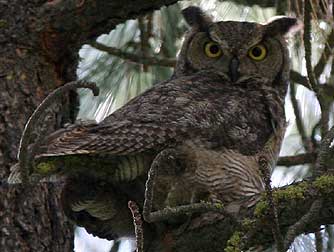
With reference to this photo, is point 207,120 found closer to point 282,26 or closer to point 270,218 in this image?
point 270,218

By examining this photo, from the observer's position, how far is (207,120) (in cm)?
246

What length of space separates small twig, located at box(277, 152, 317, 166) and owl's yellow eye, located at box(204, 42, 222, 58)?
1.60ft

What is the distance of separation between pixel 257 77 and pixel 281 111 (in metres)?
0.22

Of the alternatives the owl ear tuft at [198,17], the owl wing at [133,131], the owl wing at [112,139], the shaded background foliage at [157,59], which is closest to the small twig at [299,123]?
the shaded background foliage at [157,59]

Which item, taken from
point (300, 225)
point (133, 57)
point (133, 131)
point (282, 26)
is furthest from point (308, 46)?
point (133, 57)

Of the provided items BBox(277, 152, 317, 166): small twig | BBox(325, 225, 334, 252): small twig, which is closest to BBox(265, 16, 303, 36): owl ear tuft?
BBox(277, 152, 317, 166): small twig

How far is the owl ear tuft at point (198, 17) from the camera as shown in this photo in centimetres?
311

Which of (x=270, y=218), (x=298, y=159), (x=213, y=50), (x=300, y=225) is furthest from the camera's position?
(x=213, y=50)

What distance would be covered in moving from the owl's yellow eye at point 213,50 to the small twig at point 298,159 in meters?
0.49

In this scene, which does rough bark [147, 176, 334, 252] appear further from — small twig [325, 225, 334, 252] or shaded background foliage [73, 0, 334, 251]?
shaded background foliage [73, 0, 334, 251]

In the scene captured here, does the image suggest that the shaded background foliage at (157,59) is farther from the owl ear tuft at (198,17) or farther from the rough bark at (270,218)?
the rough bark at (270,218)

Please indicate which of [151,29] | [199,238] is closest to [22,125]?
[199,238]

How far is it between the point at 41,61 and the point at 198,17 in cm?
81

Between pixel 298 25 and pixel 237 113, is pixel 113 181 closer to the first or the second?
pixel 237 113
